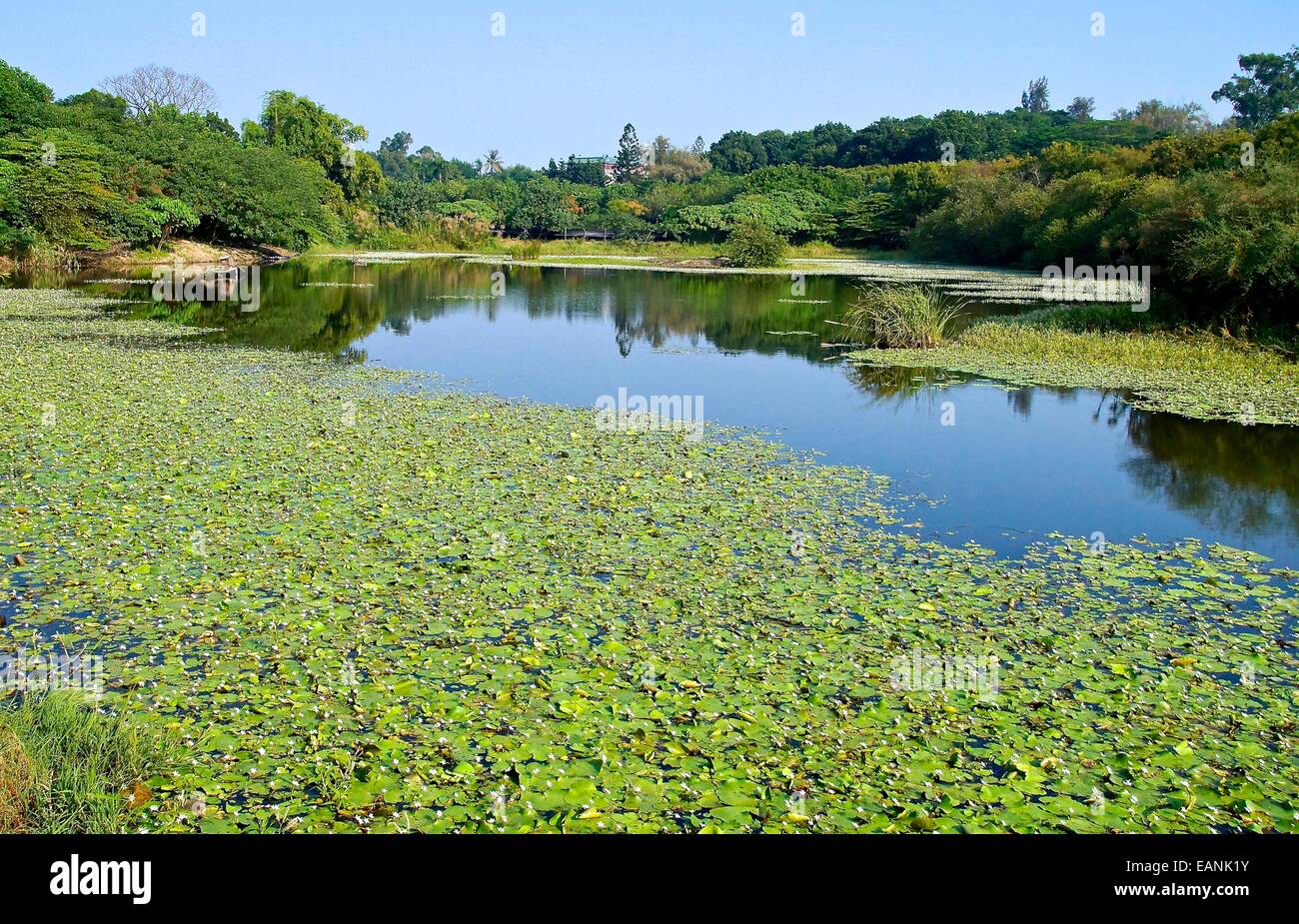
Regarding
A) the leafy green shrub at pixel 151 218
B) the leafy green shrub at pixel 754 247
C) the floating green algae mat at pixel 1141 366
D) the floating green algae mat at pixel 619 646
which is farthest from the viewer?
the leafy green shrub at pixel 754 247

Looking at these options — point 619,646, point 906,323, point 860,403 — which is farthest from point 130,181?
point 619,646

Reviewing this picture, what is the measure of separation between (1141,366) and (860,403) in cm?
615

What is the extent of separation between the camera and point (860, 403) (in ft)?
47.5

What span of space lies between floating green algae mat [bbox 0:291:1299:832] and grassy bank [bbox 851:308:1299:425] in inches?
292

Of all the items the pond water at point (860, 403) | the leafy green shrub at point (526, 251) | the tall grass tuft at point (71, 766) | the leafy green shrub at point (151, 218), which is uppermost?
the leafy green shrub at point (526, 251)

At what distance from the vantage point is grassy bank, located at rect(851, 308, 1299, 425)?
1438 centimetres

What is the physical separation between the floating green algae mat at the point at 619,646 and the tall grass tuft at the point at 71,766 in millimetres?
155

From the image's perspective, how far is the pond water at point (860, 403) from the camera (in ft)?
30.2

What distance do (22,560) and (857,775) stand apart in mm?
5398

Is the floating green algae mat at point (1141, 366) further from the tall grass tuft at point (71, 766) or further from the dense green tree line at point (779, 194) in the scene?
the tall grass tuft at point (71, 766)

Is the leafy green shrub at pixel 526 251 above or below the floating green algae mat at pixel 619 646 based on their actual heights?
above

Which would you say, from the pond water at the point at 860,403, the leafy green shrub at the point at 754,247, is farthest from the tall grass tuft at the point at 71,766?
the leafy green shrub at the point at 754,247

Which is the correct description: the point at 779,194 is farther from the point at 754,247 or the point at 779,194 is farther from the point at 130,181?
the point at 130,181

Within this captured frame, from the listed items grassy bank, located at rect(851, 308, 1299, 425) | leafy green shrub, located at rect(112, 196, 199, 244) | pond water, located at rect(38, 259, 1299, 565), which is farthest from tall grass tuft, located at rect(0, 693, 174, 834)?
leafy green shrub, located at rect(112, 196, 199, 244)
